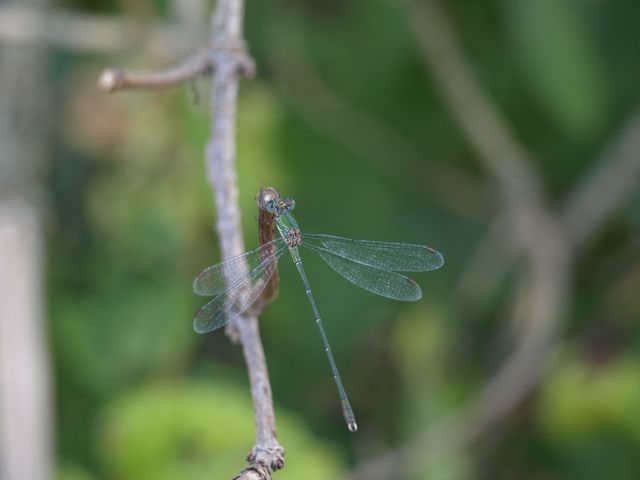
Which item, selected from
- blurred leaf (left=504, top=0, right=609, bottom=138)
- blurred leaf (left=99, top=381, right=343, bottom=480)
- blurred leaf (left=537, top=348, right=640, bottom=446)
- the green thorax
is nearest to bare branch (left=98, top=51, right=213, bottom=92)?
the green thorax

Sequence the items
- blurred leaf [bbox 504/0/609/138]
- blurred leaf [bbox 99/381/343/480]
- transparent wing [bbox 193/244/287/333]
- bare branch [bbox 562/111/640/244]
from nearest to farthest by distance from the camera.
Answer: transparent wing [bbox 193/244/287/333], blurred leaf [bbox 99/381/343/480], blurred leaf [bbox 504/0/609/138], bare branch [bbox 562/111/640/244]

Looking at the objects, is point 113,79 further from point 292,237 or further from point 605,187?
point 605,187

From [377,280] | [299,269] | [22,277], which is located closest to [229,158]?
[299,269]

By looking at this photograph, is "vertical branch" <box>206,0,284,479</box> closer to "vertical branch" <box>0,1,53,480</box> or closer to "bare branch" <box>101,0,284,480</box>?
"bare branch" <box>101,0,284,480</box>

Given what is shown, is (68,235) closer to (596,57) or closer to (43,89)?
(43,89)

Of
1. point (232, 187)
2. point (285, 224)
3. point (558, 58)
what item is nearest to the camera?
point (232, 187)

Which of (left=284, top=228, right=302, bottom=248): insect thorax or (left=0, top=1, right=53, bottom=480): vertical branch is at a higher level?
(left=0, top=1, right=53, bottom=480): vertical branch

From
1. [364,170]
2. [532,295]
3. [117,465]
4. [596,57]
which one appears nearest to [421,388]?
[532,295]
